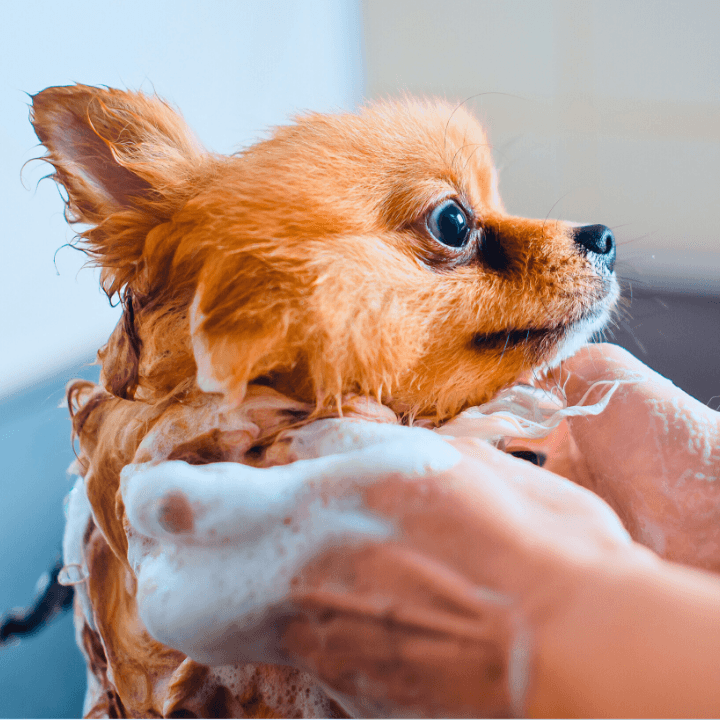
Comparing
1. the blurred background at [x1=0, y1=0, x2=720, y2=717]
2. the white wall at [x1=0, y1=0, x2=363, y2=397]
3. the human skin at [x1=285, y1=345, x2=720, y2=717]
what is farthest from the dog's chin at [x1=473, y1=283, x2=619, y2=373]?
the white wall at [x1=0, y1=0, x2=363, y2=397]

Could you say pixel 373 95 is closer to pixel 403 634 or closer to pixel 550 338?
pixel 550 338

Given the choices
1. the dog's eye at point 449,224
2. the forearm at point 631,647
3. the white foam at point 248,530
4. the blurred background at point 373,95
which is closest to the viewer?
the forearm at point 631,647

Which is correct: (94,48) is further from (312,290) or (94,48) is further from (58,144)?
(312,290)

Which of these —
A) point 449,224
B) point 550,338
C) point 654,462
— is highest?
point 449,224

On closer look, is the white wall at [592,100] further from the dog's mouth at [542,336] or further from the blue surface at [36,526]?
the blue surface at [36,526]

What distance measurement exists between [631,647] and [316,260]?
313mm

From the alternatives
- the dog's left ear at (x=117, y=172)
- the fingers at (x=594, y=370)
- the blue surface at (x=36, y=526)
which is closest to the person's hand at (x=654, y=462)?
the fingers at (x=594, y=370)

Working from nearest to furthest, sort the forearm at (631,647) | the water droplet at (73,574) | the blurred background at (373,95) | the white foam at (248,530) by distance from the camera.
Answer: the forearm at (631,647), the white foam at (248,530), the water droplet at (73,574), the blurred background at (373,95)

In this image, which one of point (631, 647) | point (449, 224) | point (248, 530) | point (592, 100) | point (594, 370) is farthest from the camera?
point (592, 100)

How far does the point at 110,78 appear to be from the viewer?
71 centimetres

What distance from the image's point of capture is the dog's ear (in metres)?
0.44

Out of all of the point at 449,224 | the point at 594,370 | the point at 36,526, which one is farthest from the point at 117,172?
the point at 36,526

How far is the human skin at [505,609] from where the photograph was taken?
255 millimetres

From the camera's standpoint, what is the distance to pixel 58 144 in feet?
1.46
